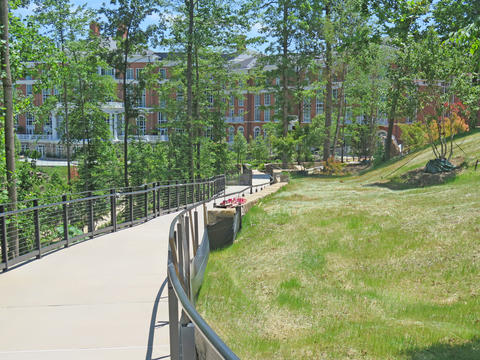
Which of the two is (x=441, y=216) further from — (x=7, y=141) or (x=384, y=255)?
(x=7, y=141)

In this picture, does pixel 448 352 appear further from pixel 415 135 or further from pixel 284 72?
pixel 284 72

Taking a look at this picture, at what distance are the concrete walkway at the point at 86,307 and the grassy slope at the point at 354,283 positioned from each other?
1.61 metres

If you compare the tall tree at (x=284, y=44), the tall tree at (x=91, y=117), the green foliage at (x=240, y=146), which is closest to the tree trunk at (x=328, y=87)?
the tall tree at (x=284, y=44)

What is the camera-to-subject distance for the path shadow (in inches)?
255

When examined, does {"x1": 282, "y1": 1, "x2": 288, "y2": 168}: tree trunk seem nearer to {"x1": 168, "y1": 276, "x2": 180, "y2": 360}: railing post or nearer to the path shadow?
the path shadow

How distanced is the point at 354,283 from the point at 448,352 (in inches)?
114

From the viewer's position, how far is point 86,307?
6.15 meters

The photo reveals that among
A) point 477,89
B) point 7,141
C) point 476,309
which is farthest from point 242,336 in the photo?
point 477,89

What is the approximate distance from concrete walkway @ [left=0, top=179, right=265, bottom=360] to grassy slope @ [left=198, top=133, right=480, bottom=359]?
161cm

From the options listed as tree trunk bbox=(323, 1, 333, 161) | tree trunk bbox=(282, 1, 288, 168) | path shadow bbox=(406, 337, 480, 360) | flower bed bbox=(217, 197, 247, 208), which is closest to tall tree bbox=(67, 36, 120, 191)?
tree trunk bbox=(282, 1, 288, 168)

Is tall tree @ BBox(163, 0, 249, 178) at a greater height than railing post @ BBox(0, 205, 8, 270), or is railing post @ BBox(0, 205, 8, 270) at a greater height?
tall tree @ BBox(163, 0, 249, 178)

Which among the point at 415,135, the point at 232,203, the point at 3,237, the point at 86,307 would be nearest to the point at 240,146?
the point at 415,135

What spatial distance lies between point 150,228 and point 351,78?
31.5 m

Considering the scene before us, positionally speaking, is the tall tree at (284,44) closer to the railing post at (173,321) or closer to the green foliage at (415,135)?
the green foliage at (415,135)
